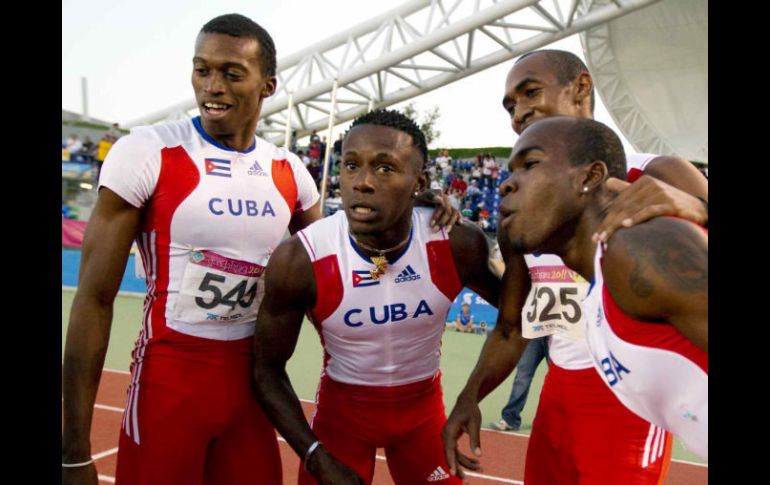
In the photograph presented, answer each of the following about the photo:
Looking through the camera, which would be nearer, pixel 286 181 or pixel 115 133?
pixel 286 181

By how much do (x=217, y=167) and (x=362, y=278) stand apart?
0.75 m

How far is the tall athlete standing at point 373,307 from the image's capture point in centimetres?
263

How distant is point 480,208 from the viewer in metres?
18.2

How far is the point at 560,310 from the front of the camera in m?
2.71

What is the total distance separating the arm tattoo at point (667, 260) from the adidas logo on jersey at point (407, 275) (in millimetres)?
1386

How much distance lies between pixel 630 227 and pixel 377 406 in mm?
1627

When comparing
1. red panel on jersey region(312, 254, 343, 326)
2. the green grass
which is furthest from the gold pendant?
the green grass

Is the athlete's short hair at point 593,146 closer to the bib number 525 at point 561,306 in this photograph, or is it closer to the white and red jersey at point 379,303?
the bib number 525 at point 561,306

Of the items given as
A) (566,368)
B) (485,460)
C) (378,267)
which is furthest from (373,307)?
(485,460)

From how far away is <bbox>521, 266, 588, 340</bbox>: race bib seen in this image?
2691 mm

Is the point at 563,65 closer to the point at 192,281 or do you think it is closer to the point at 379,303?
the point at 379,303

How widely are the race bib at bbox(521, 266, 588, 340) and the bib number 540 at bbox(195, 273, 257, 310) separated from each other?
1200mm
